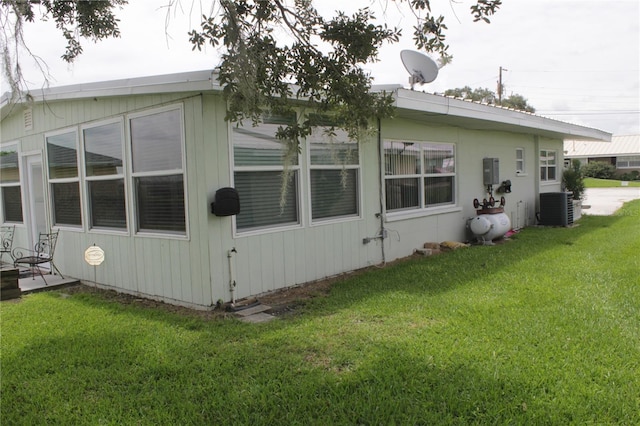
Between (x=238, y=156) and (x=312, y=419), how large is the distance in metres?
3.50

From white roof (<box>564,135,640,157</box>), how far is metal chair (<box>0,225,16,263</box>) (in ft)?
140

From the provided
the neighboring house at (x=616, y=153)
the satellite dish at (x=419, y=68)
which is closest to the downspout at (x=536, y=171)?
the satellite dish at (x=419, y=68)

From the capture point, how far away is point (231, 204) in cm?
527

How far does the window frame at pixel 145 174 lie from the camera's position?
18.0 feet

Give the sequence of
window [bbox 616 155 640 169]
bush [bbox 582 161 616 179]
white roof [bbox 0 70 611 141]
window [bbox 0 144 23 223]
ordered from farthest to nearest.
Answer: window [bbox 616 155 640 169]
bush [bbox 582 161 616 179]
window [bbox 0 144 23 223]
white roof [bbox 0 70 611 141]

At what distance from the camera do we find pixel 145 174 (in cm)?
601

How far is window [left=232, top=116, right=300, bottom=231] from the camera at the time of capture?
5.75 meters

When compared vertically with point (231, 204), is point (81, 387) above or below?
below

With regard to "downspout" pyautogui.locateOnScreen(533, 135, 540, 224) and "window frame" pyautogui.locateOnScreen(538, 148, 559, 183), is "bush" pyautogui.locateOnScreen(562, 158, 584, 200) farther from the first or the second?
"downspout" pyautogui.locateOnScreen(533, 135, 540, 224)

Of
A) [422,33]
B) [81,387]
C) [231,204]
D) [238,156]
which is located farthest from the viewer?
[238,156]

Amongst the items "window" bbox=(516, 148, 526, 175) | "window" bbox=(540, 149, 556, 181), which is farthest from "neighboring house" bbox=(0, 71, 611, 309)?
"window" bbox=(540, 149, 556, 181)

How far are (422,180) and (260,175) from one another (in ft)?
13.3

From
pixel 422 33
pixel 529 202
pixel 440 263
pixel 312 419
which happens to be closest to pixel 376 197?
pixel 440 263

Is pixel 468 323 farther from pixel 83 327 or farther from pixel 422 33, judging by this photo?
pixel 83 327
